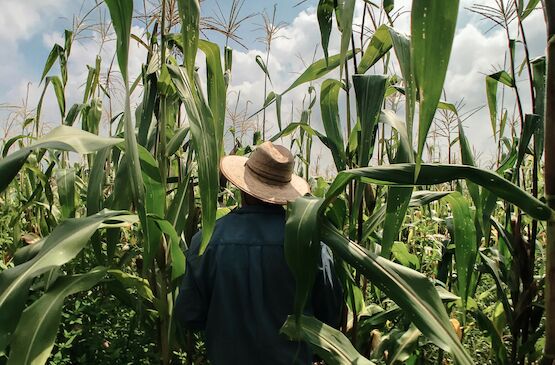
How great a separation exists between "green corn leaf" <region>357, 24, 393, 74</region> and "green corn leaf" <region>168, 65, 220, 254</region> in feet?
1.78

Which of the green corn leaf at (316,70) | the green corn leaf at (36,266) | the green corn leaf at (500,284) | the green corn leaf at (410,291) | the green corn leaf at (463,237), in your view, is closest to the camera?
the green corn leaf at (410,291)

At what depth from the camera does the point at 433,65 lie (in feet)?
2.09

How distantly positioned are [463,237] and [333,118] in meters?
0.54

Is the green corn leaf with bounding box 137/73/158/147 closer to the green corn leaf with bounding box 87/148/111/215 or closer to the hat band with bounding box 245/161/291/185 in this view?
the green corn leaf with bounding box 87/148/111/215

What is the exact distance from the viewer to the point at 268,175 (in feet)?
5.19

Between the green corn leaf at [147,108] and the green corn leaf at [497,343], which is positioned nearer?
the green corn leaf at [147,108]

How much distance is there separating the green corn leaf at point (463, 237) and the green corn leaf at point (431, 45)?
758 millimetres

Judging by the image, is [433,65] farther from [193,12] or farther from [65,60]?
[65,60]

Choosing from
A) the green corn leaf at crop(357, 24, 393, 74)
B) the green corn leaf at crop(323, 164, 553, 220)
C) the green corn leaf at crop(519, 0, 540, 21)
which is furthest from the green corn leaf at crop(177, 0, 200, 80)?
the green corn leaf at crop(519, 0, 540, 21)

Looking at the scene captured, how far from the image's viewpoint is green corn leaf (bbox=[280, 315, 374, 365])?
1191 mm

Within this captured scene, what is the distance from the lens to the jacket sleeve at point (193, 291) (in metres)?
1.53

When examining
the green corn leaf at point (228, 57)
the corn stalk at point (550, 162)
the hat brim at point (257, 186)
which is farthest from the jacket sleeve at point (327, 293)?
the green corn leaf at point (228, 57)

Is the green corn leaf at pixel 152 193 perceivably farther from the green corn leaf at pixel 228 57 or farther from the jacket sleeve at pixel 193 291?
the green corn leaf at pixel 228 57

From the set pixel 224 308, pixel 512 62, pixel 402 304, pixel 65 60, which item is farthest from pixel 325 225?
pixel 65 60
